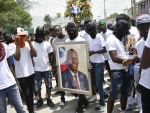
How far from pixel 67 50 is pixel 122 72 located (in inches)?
54.8

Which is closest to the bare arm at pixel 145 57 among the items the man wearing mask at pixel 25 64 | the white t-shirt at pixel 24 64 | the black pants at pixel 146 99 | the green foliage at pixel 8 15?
the black pants at pixel 146 99

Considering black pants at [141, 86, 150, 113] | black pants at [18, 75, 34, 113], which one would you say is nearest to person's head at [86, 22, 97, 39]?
black pants at [18, 75, 34, 113]

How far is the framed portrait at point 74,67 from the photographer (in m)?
4.63

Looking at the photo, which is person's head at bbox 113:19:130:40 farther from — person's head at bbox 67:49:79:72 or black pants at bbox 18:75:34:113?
black pants at bbox 18:75:34:113

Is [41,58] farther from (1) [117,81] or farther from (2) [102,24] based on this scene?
(2) [102,24]

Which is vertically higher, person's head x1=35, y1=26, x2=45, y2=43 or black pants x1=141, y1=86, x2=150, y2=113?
person's head x1=35, y1=26, x2=45, y2=43

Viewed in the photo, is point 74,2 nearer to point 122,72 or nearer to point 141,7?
point 122,72

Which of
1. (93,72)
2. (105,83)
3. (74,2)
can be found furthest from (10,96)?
(74,2)

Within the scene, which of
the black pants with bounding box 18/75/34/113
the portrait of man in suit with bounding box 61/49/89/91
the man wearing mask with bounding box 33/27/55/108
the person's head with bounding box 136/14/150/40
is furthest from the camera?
the man wearing mask with bounding box 33/27/55/108

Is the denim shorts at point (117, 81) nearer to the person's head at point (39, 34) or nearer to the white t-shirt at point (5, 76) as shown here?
the white t-shirt at point (5, 76)

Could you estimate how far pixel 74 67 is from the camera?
4875 millimetres

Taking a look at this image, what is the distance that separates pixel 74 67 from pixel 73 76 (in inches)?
8.3

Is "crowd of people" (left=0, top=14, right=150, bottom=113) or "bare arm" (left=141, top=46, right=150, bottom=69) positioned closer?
"bare arm" (left=141, top=46, right=150, bottom=69)

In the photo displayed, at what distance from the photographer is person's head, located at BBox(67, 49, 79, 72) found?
4801 mm
